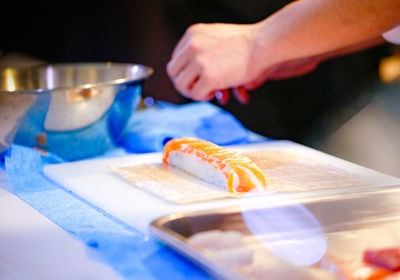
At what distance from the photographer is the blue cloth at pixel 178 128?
4.92ft

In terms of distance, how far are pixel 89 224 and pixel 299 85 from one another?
1.63 m

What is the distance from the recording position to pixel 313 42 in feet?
4.77

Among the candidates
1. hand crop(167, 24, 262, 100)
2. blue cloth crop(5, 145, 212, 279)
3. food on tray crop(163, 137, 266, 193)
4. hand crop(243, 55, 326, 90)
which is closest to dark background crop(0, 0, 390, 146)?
hand crop(243, 55, 326, 90)

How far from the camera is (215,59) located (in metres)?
1.51

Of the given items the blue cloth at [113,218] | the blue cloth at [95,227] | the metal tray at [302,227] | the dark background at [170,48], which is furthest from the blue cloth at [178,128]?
the dark background at [170,48]

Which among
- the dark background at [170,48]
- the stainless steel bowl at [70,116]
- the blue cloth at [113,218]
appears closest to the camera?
the blue cloth at [113,218]

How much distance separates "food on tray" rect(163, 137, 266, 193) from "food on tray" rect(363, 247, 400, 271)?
1.10 feet

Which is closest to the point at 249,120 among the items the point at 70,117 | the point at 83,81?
the point at 83,81

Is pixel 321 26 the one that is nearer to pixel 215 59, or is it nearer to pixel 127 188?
pixel 215 59

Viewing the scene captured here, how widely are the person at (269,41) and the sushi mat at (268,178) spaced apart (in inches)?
11.0

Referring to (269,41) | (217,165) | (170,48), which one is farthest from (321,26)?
(170,48)

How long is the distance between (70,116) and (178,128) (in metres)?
0.33

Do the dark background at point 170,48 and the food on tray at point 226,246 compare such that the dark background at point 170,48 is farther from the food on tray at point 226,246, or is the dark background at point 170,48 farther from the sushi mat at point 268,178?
the food on tray at point 226,246

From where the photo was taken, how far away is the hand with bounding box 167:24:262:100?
1514mm
